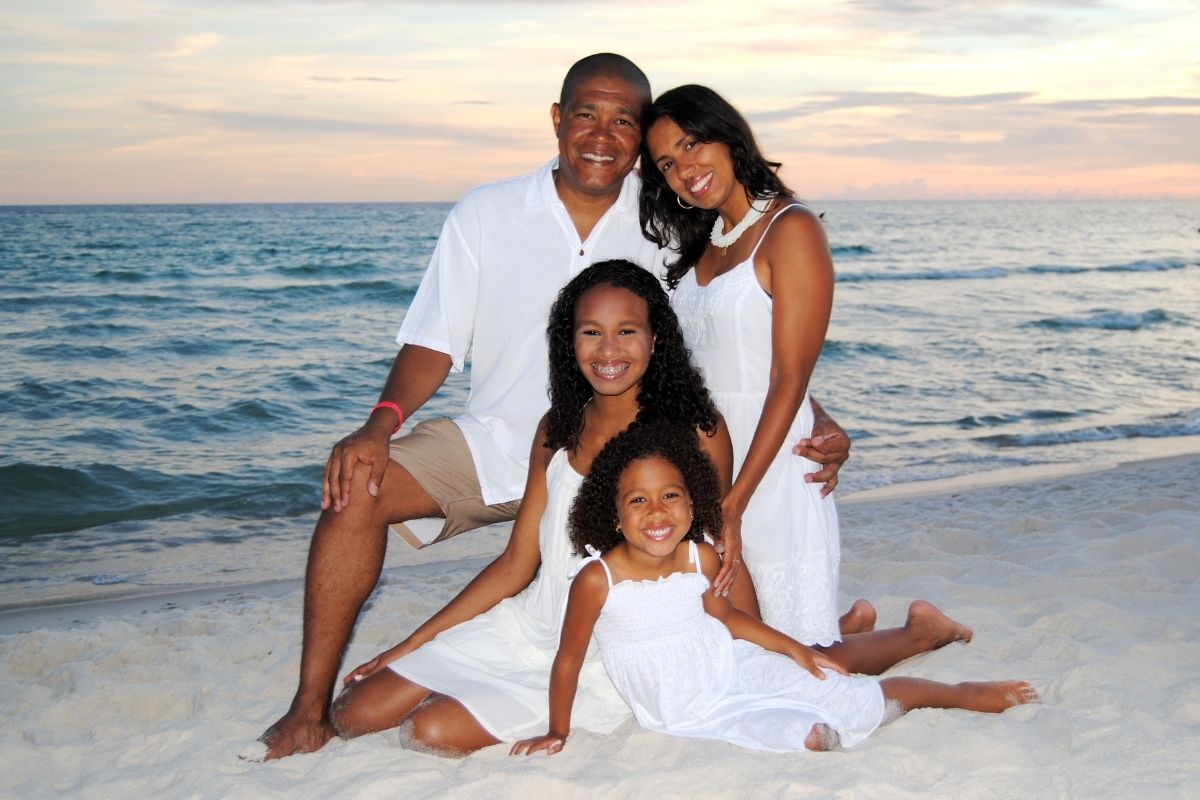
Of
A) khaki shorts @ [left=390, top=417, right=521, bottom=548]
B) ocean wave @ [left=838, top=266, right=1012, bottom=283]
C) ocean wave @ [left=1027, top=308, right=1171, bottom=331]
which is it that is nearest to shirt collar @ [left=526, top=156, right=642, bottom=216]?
khaki shorts @ [left=390, top=417, right=521, bottom=548]

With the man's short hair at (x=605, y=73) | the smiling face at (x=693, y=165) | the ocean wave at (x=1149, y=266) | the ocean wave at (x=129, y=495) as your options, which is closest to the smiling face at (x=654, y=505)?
the smiling face at (x=693, y=165)

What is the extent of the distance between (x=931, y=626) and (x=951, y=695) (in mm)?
539

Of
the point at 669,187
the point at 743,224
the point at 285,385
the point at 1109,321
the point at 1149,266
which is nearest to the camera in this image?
the point at 743,224

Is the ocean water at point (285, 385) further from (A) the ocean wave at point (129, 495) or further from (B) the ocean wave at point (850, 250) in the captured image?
(B) the ocean wave at point (850, 250)

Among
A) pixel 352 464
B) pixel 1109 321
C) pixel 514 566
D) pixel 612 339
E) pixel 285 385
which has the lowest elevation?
pixel 285 385

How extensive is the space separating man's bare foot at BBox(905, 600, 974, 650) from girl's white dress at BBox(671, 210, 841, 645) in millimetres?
429

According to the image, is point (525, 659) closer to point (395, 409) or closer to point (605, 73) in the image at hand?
point (395, 409)

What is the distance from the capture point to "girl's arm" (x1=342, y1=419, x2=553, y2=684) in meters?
3.32

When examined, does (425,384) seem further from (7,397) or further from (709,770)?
(7,397)

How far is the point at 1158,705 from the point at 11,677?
388 cm

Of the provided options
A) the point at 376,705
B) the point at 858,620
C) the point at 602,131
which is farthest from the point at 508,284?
the point at 858,620

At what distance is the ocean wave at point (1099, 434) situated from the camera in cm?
941

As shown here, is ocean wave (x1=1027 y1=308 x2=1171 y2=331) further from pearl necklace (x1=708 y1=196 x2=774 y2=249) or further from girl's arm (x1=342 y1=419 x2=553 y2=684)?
girl's arm (x1=342 y1=419 x2=553 y2=684)

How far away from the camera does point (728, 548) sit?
3.06 metres
